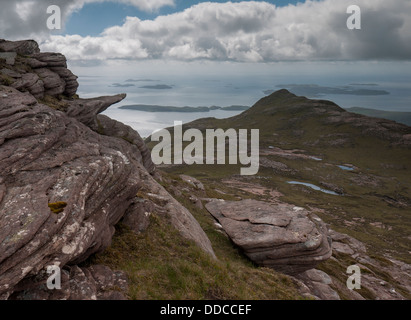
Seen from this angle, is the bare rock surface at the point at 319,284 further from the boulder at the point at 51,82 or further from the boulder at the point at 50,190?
the boulder at the point at 51,82

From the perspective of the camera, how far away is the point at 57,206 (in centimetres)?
1380

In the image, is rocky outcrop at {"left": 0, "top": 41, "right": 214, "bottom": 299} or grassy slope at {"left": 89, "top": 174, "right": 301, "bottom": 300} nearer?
rocky outcrop at {"left": 0, "top": 41, "right": 214, "bottom": 299}

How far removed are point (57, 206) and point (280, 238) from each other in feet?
68.4

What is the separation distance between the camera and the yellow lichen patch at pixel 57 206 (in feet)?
44.3

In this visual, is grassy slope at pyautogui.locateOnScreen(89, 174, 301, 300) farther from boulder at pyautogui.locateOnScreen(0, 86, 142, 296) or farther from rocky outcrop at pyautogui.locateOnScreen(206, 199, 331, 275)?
rocky outcrop at pyautogui.locateOnScreen(206, 199, 331, 275)

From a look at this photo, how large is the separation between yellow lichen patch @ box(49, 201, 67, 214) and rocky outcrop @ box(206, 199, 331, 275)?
1854 cm

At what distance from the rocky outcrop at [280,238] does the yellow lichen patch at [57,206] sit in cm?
1854

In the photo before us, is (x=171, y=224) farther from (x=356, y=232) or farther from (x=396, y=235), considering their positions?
(x=396, y=235)

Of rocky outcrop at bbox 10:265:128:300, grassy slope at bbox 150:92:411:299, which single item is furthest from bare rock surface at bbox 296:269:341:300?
rocky outcrop at bbox 10:265:128:300

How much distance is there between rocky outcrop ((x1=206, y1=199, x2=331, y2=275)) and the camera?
26.7m

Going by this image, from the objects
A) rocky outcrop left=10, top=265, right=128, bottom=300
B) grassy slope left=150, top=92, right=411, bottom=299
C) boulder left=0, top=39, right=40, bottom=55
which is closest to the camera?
rocky outcrop left=10, top=265, right=128, bottom=300
